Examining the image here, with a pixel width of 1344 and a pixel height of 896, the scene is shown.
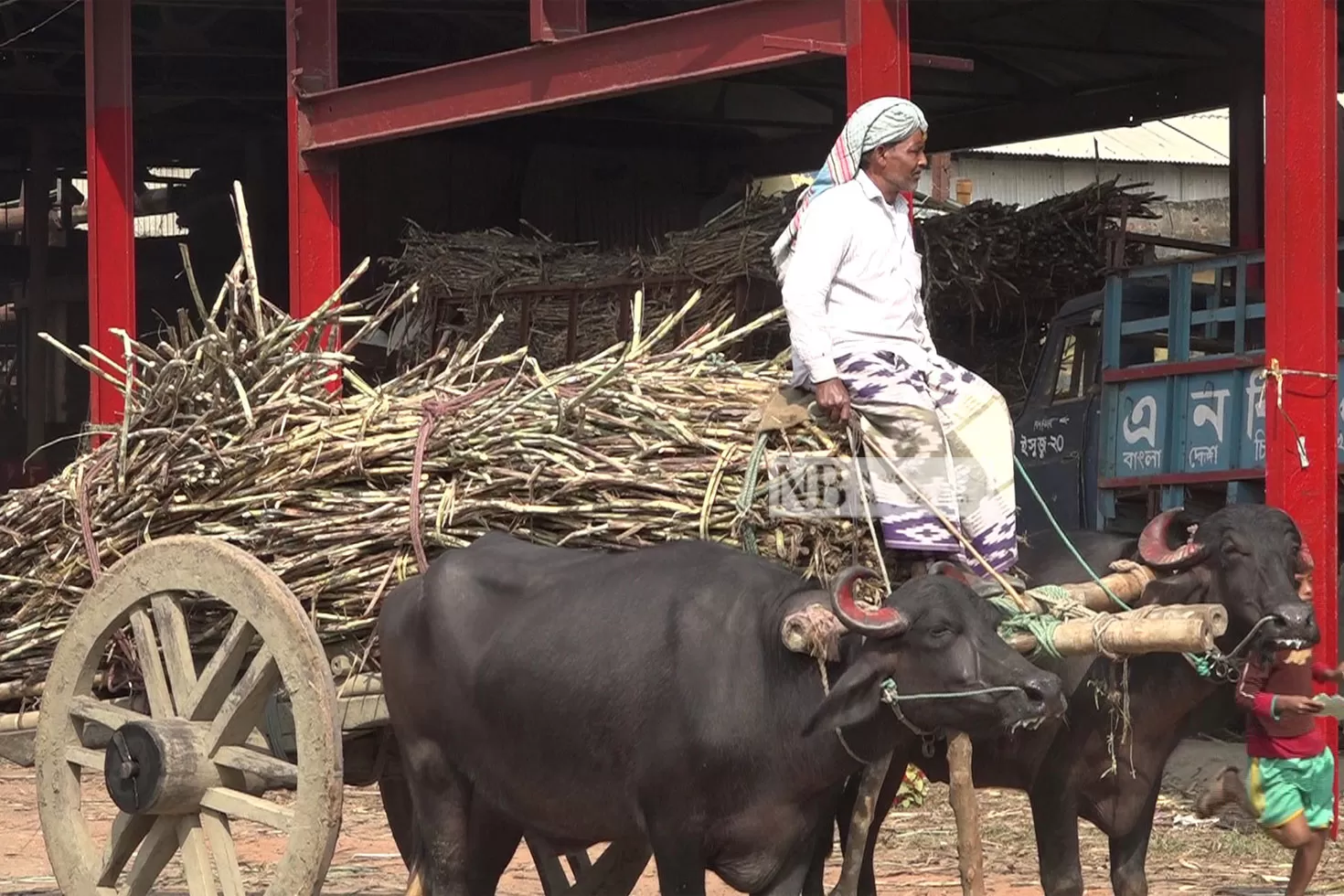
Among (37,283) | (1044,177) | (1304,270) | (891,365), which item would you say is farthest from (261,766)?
(1044,177)

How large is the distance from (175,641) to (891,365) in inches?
86.6

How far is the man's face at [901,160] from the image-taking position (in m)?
6.18

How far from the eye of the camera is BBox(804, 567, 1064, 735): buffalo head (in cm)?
496

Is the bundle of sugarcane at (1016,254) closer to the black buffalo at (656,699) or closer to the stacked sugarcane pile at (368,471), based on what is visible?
the stacked sugarcane pile at (368,471)

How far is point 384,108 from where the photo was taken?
1079 centimetres

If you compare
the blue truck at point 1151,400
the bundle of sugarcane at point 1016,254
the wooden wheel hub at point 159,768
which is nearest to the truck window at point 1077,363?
the blue truck at point 1151,400

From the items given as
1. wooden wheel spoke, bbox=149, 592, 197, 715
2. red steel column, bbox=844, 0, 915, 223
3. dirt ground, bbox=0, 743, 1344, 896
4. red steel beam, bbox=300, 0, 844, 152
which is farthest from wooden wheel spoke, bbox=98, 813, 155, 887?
red steel beam, bbox=300, 0, 844, 152

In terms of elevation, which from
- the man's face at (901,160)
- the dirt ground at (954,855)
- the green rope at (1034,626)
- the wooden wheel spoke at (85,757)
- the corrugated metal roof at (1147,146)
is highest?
the corrugated metal roof at (1147,146)

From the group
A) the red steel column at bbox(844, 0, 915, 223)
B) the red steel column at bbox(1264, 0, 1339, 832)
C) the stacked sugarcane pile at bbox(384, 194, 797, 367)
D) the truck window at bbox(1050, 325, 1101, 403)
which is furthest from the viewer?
the stacked sugarcane pile at bbox(384, 194, 797, 367)

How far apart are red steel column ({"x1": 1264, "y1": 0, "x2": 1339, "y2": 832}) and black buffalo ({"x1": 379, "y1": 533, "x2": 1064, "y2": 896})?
2843mm

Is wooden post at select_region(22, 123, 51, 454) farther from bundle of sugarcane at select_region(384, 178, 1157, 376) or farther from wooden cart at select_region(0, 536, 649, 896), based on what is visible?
wooden cart at select_region(0, 536, 649, 896)

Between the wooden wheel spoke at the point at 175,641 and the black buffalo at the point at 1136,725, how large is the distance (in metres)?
1.97

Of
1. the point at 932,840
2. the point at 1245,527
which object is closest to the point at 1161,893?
the point at 932,840

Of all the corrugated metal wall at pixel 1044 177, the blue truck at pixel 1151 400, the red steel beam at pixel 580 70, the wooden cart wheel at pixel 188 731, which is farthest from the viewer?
the corrugated metal wall at pixel 1044 177
